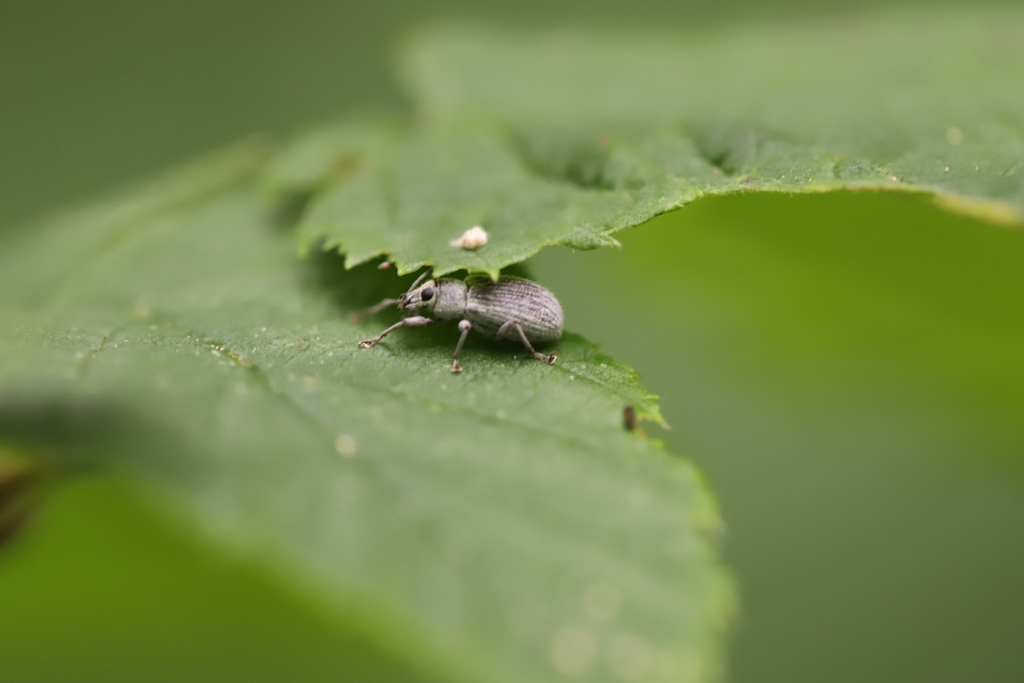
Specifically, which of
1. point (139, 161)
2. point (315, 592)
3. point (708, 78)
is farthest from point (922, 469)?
point (139, 161)

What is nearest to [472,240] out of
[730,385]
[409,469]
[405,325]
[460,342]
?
[460,342]

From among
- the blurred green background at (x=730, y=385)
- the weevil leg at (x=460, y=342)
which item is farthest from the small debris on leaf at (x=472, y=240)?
the blurred green background at (x=730, y=385)

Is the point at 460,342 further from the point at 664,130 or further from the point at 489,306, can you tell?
the point at 664,130

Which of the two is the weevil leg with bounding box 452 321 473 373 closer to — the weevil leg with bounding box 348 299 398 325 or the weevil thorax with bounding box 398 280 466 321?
the weevil thorax with bounding box 398 280 466 321

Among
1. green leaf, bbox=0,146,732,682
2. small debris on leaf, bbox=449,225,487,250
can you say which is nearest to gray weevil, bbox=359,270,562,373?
green leaf, bbox=0,146,732,682

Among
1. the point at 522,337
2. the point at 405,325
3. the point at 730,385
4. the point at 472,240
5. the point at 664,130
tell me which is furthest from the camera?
the point at 730,385

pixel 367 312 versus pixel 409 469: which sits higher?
pixel 367 312
